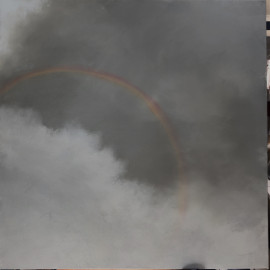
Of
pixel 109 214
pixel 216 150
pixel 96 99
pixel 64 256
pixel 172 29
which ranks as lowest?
pixel 64 256

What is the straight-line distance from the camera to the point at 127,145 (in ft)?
6.47

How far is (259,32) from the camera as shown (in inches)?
80.6

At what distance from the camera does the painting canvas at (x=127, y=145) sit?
1.95m

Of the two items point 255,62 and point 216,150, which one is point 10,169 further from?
point 255,62

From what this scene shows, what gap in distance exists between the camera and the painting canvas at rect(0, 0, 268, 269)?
195 cm

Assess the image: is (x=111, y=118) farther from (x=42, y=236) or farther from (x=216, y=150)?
(x=42, y=236)

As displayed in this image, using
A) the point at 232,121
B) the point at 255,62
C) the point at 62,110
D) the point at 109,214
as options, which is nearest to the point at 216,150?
the point at 232,121

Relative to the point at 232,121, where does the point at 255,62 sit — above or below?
above

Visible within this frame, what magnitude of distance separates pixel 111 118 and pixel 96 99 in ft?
0.60

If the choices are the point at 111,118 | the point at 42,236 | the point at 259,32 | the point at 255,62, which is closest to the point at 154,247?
the point at 42,236

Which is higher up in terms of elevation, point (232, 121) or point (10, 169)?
point (232, 121)

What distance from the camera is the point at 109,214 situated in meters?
1.95

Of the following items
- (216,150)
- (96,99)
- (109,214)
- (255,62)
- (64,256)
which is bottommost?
(64,256)

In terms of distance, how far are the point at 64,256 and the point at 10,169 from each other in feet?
2.47
